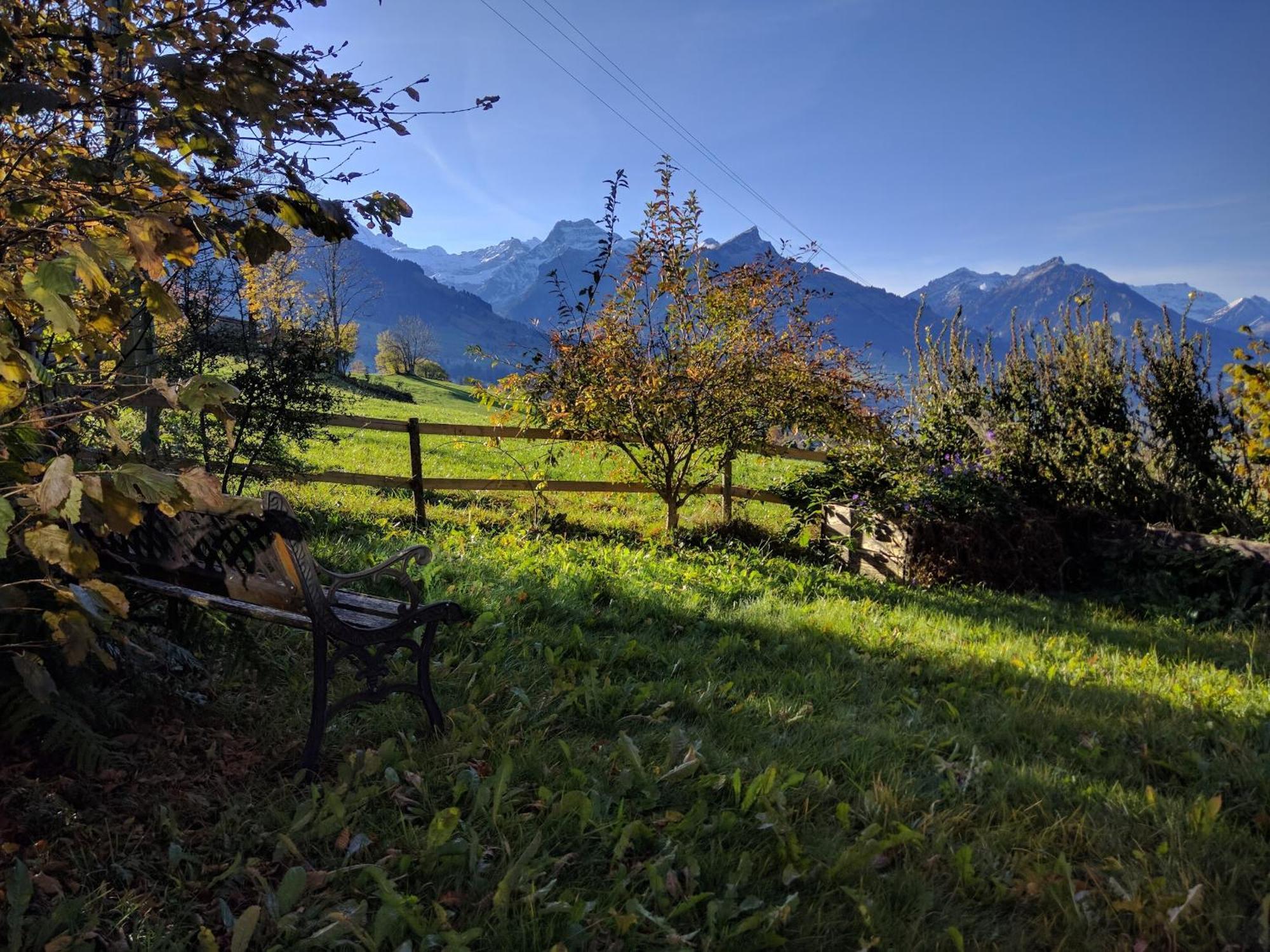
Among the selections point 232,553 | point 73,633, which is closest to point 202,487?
point 73,633

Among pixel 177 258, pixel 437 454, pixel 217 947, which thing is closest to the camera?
pixel 177 258

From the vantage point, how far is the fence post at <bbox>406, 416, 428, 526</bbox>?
26.9 feet

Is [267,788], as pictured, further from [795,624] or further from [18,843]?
[795,624]

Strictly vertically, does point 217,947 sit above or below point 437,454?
below

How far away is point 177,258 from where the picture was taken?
188 cm

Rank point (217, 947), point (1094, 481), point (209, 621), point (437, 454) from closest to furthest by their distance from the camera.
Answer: point (217, 947) → point (209, 621) → point (1094, 481) → point (437, 454)

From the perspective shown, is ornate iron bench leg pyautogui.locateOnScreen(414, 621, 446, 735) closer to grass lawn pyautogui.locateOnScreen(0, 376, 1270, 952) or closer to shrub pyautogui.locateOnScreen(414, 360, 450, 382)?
grass lawn pyautogui.locateOnScreen(0, 376, 1270, 952)

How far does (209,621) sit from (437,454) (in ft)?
37.3

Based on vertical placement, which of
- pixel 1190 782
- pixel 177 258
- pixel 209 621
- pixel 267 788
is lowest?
pixel 1190 782

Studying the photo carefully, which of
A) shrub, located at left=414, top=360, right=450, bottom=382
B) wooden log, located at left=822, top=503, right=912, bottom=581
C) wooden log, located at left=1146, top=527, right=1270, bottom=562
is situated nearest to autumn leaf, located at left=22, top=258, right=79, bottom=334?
wooden log, located at left=822, top=503, right=912, bottom=581

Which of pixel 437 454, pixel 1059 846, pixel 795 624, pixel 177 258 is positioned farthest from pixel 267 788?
pixel 437 454

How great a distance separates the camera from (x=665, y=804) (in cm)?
289

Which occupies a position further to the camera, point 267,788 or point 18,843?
point 267,788

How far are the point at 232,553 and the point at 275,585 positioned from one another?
0.25 m
